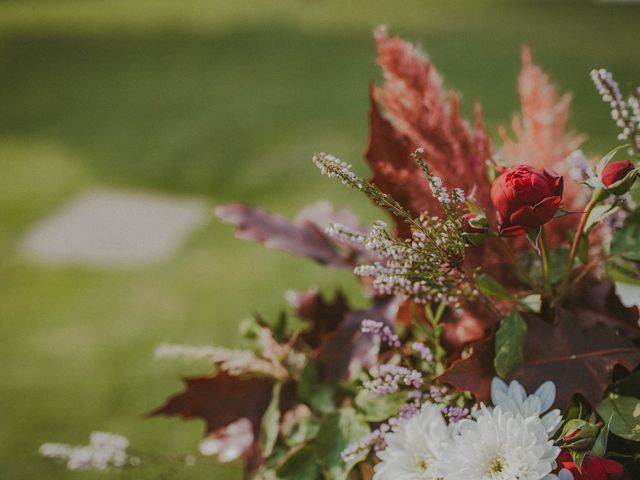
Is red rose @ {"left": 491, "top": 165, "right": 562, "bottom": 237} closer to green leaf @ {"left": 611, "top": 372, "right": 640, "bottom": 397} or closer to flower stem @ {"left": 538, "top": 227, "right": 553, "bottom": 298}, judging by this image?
flower stem @ {"left": 538, "top": 227, "right": 553, "bottom": 298}

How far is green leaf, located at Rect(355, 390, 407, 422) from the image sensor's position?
714 mm

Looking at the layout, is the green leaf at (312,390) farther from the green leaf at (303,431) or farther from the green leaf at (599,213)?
the green leaf at (599,213)

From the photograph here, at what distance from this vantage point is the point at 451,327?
0.75m

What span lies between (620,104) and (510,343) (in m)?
0.28

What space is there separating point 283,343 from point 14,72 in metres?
5.40

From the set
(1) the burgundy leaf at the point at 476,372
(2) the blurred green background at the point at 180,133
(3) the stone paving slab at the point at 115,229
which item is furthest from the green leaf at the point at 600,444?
(3) the stone paving slab at the point at 115,229

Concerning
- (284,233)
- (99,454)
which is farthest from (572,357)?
(99,454)

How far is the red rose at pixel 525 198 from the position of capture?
581 mm

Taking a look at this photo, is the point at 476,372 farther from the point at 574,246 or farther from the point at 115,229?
the point at 115,229

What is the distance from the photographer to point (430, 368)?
719 millimetres

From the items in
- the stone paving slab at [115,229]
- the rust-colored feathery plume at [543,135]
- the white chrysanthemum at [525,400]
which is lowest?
the white chrysanthemum at [525,400]

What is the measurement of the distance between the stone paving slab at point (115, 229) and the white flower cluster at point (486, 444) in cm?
248

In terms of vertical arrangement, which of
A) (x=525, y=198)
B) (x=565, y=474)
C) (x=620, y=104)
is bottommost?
(x=565, y=474)

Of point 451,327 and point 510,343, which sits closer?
point 510,343
